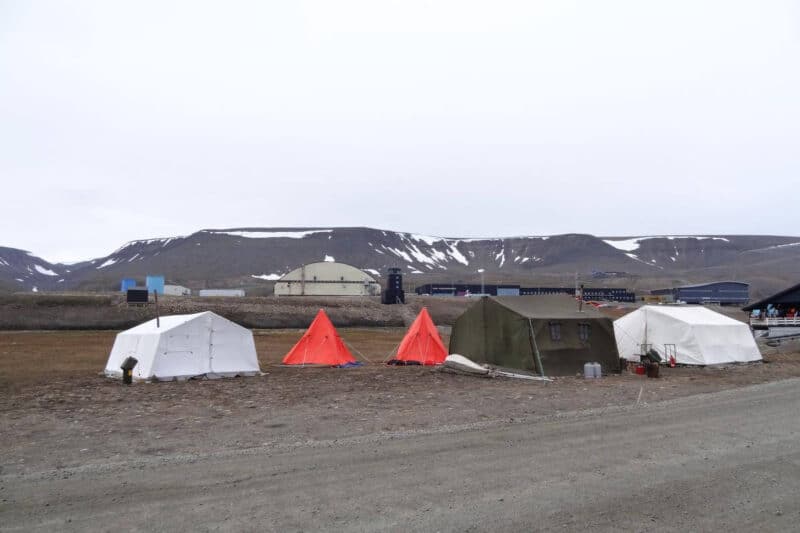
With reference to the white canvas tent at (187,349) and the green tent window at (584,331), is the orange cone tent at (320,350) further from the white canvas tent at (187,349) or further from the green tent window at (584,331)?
the green tent window at (584,331)

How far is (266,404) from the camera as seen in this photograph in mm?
14055

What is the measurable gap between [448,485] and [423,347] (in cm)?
1705

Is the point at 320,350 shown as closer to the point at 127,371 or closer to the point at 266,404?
the point at 127,371

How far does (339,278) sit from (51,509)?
86.9 m

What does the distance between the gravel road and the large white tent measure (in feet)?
47.3

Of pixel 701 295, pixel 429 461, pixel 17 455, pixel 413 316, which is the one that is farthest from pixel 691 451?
pixel 701 295

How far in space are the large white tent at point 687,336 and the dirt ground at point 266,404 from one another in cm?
116

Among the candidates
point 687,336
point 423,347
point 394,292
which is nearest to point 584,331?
point 423,347

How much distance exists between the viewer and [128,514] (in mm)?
6246

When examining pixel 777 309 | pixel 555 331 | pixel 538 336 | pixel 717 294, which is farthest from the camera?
pixel 717 294

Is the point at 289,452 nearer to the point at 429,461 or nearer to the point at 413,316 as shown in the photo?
the point at 429,461

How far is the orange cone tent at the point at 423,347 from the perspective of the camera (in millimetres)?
23984

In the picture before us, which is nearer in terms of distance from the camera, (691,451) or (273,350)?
(691,451)

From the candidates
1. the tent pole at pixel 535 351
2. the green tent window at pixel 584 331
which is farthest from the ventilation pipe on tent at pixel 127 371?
the green tent window at pixel 584 331
